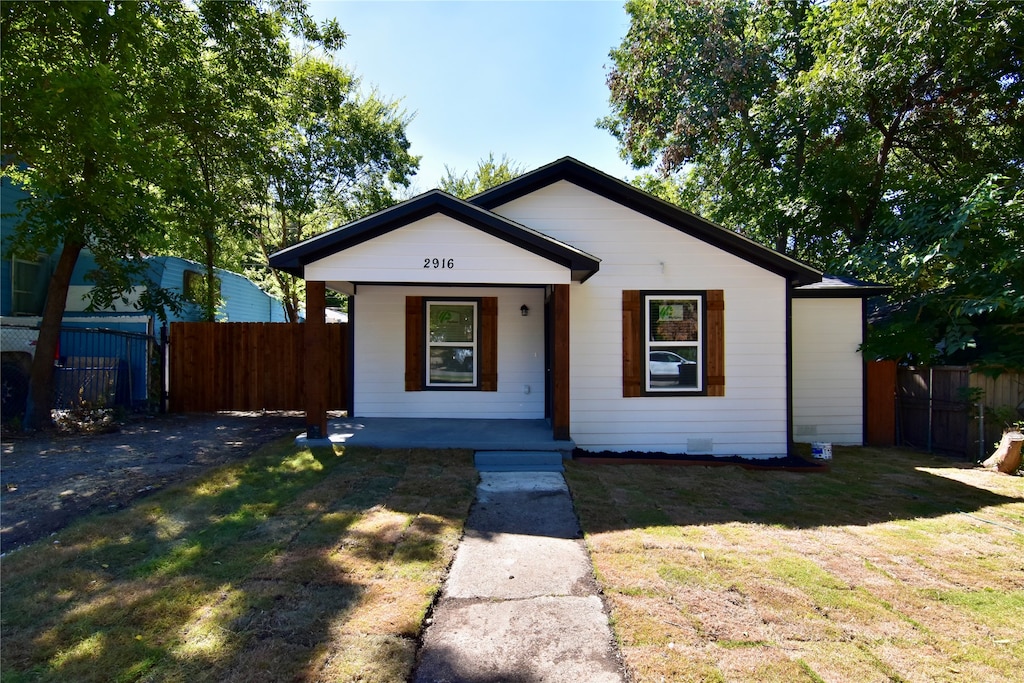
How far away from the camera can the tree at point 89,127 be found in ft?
24.9

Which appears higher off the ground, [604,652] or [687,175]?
[687,175]

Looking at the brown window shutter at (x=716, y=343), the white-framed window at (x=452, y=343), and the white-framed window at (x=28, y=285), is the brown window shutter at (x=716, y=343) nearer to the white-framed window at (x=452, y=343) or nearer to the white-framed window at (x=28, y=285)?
the white-framed window at (x=452, y=343)

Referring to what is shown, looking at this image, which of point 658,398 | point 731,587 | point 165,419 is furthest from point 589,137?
point 731,587

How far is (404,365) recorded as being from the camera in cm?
989

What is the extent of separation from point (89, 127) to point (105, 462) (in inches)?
182

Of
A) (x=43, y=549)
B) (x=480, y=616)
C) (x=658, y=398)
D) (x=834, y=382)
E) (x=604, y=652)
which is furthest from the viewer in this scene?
(x=834, y=382)

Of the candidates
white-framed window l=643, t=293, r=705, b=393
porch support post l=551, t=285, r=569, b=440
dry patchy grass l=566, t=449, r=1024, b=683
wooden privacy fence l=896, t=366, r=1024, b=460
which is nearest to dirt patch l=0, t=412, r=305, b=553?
porch support post l=551, t=285, r=569, b=440

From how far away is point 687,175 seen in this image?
1980 cm

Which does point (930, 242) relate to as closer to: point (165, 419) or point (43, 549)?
point (43, 549)

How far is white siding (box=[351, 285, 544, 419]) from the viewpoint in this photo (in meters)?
9.87

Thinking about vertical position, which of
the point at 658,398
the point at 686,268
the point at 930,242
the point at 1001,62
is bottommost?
the point at 658,398

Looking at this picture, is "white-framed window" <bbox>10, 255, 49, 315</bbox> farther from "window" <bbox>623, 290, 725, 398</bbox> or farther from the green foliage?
"window" <bbox>623, 290, 725, 398</bbox>

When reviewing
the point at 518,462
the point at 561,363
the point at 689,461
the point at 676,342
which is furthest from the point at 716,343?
the point at 518,462

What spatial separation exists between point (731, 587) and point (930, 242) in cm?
988
